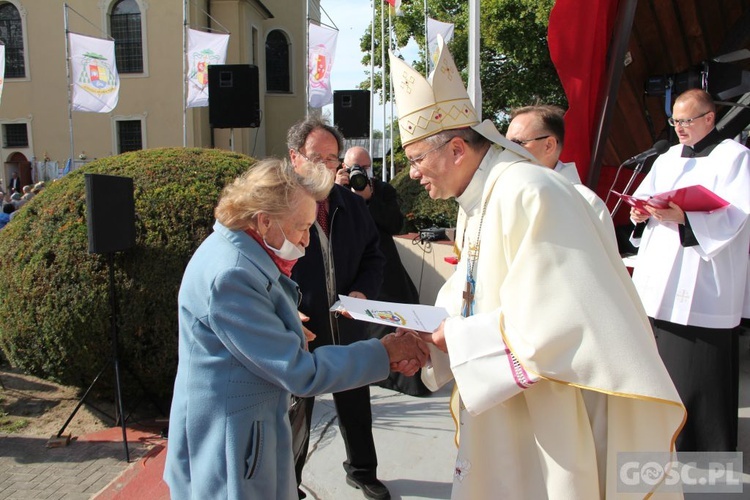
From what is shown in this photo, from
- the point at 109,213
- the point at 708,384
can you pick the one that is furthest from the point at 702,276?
the point at 109,213

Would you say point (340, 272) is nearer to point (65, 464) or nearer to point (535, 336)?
point (535, 336)

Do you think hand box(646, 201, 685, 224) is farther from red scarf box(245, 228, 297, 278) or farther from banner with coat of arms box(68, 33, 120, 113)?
banner with coat of arms box(68, 33, 120, 113)

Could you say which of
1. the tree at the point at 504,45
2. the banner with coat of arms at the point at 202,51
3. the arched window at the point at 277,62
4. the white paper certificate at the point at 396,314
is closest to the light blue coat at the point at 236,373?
the white paper certificate at the point at 396,314

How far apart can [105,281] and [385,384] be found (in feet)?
7.89

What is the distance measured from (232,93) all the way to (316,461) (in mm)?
8439

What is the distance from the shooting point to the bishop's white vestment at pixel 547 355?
161 cm

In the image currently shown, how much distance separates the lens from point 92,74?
17.4 meters

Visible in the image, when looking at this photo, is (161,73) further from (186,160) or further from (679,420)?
(679,420)

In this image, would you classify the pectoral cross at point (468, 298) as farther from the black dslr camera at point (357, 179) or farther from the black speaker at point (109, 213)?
the black speaker at point (109, 213)

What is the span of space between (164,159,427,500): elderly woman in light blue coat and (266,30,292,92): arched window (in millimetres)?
28718

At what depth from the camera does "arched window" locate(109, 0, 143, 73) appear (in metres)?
24.6

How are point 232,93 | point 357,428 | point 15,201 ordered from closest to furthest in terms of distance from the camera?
1. point 357,428
2. point 232,93
3. point 15,201

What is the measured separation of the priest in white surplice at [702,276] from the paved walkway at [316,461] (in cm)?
49

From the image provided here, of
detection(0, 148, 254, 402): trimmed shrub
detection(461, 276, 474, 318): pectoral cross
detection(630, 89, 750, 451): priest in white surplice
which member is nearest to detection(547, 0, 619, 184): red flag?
detection(630, 89, 750, 451): priest in white surplice
